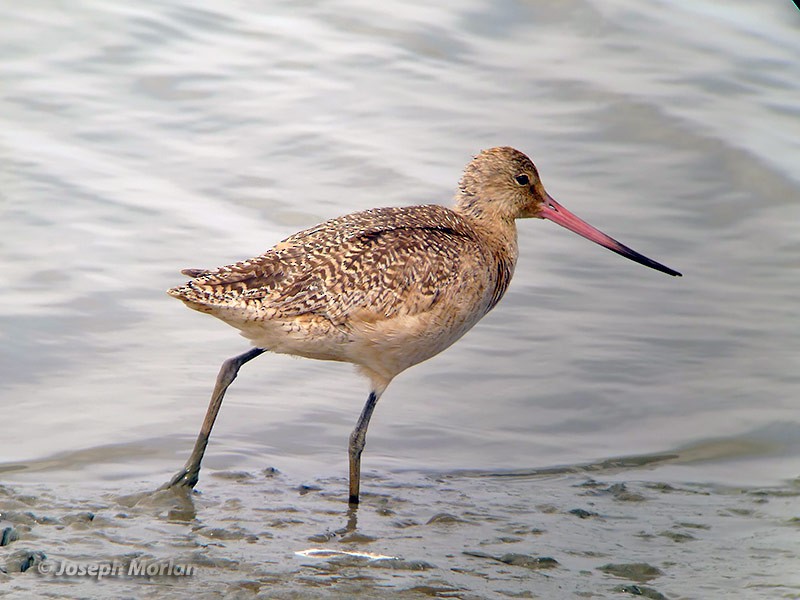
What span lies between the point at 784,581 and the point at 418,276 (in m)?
1.76

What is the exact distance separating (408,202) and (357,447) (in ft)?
10.5

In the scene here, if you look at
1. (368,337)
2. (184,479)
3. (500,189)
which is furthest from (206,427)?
(500,189)

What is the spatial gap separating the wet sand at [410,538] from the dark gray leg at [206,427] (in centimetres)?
8

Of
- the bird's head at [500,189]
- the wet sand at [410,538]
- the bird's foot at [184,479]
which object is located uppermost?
the bird's head at [500,189]

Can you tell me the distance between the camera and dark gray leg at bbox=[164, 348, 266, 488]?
483 centimetres

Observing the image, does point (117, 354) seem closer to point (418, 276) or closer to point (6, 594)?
point (418, 276)

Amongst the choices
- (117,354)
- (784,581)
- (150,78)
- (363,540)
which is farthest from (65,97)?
(784,581)

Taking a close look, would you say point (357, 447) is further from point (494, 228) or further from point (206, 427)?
point (494, 228)

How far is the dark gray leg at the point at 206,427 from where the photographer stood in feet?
15.8

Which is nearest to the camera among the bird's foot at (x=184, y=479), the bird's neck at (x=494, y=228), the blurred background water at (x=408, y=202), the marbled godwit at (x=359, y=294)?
the marbled godwit at (x=359, y=294)

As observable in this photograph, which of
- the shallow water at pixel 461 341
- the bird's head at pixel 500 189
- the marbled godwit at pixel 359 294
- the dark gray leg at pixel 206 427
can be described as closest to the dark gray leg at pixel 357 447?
the marbled godwit at pixel 359 294

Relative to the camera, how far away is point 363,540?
4.38m

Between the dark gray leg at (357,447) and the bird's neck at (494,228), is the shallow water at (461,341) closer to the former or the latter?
the dark gray leg at (357,447)

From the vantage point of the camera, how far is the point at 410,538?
443 cm
